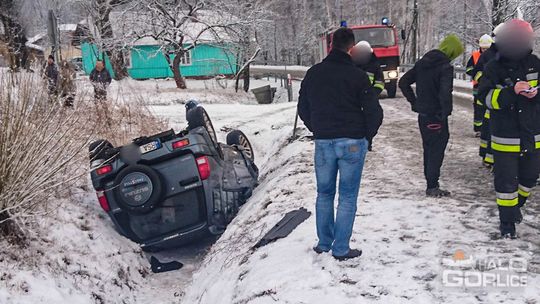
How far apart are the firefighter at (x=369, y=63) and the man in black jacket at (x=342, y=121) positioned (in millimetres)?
3042

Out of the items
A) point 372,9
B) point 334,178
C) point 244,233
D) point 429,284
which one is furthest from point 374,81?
point 372,9

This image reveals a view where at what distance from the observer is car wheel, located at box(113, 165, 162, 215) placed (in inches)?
245

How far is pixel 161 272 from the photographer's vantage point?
6.53 metres

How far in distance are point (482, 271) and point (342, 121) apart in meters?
1.56

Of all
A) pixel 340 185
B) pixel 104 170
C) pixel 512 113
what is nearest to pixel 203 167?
pixel 104 170

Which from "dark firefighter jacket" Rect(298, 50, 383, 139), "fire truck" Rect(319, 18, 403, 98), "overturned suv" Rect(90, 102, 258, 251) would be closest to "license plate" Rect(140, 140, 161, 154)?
"overturned suv" Rect(90, 102, 258, 251)

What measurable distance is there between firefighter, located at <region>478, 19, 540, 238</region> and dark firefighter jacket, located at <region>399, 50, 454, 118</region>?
3.27 ft

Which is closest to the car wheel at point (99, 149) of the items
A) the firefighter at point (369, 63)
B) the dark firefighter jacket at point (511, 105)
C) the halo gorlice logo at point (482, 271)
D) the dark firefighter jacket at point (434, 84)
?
the firefighter at point (369, 63)

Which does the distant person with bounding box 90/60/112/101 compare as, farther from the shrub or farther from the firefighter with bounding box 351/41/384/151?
the firefighter with bounding box 351/41/384/151

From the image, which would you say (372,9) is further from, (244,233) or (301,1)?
(244,233)

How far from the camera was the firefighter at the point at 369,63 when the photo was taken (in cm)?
701

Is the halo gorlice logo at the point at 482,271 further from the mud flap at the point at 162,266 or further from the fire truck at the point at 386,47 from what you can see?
the fire truck at the point at 386,47

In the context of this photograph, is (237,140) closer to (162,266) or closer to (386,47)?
(162,266)

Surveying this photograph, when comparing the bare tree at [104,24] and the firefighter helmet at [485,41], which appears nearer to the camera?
the firefighter helmet at [485,41]
